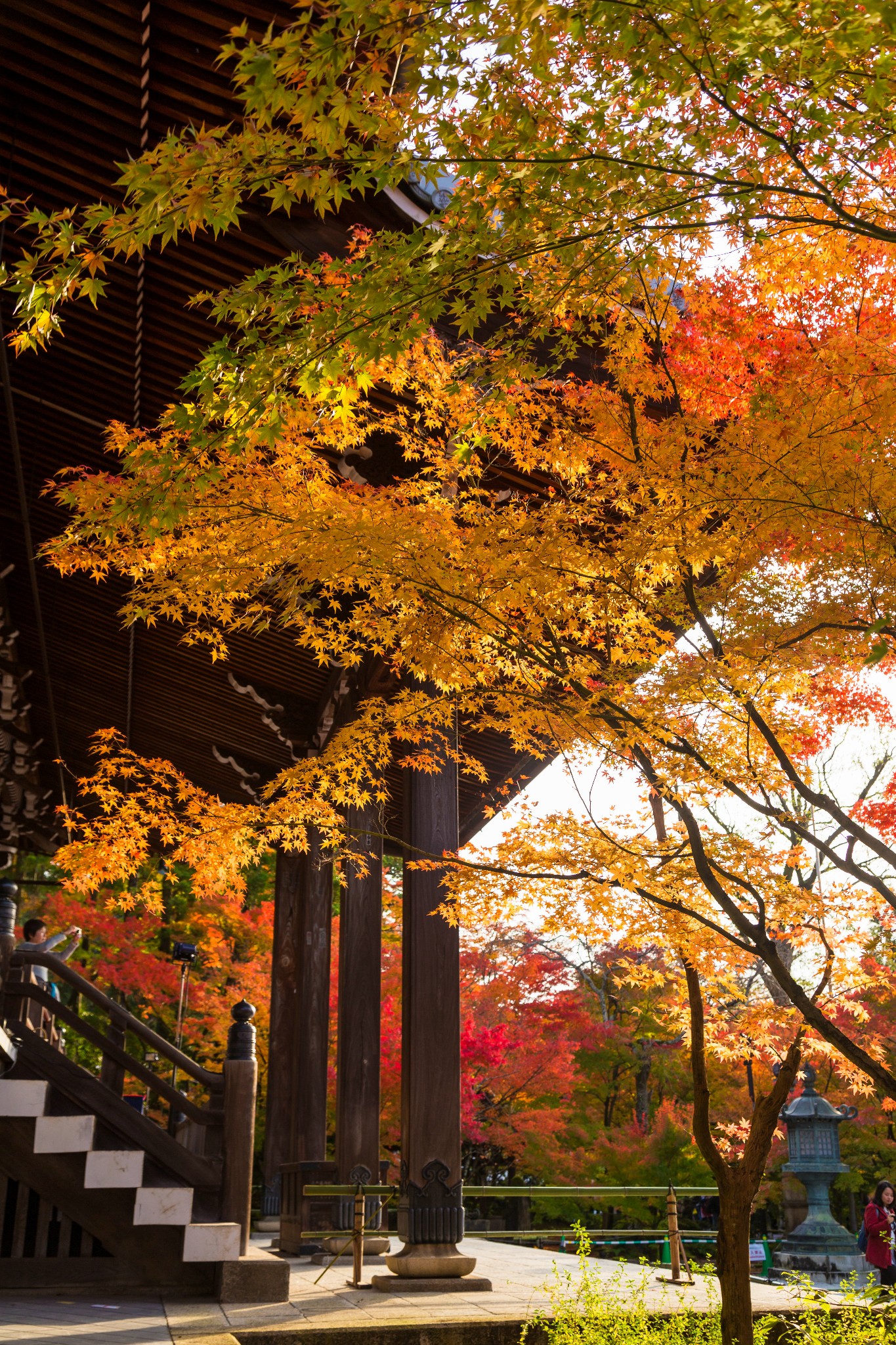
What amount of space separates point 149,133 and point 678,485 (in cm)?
330

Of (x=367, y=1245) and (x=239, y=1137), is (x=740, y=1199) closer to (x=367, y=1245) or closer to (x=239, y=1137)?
(x=239, y=1137)

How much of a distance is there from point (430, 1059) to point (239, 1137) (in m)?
1.44

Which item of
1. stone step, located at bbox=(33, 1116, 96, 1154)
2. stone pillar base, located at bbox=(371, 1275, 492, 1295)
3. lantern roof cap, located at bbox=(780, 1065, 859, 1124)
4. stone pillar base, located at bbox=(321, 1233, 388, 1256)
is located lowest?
stone pillar base, located at bbox=(321, 1233, 388, 1256)

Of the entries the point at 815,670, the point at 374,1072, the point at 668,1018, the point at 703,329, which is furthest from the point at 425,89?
the point at 374,1072

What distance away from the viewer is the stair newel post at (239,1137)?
638 cm

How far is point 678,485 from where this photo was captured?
4.93m

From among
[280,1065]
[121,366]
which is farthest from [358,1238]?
[121,366]

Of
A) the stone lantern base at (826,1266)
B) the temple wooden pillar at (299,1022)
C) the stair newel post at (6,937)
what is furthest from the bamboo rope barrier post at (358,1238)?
the stone lantern base at (826,1266)

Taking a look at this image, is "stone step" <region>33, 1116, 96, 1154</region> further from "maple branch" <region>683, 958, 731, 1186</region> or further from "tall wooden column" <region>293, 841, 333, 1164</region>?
"tall wooden column" <region>293, 841, 333, 1164</region>

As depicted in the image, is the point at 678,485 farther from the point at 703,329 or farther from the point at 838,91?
the point at 838,91

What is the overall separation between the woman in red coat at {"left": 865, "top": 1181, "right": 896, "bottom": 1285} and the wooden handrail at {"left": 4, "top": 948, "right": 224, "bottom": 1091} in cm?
540

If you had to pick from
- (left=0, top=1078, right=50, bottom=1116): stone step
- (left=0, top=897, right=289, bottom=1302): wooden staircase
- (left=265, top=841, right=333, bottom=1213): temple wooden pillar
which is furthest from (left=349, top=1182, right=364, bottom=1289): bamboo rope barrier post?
(left=0, top=1078, right=50, bottom=1116): stone step

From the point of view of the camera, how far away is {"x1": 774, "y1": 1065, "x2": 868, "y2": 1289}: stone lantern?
38.0 feet

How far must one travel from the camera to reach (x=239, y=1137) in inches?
257
